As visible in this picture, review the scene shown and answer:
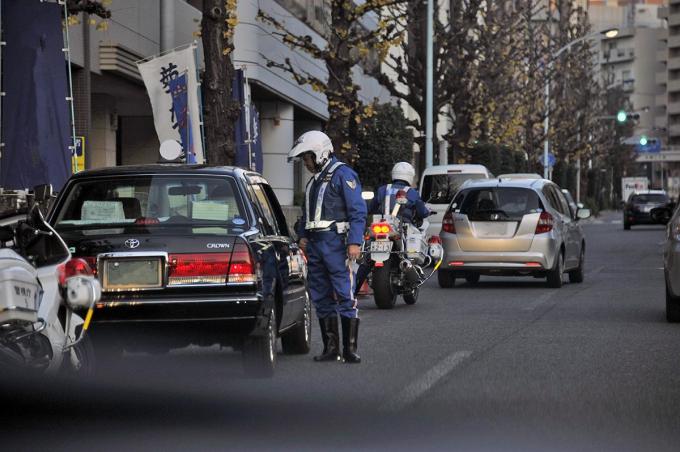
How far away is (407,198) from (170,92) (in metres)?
7.50

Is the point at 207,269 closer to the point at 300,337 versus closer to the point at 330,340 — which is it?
the point at 330,340

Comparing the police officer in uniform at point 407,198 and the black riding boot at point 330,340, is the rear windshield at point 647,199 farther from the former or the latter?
the black riding boot at point 330,340

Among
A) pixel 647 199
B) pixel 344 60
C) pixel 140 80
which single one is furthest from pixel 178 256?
pixel 647 199

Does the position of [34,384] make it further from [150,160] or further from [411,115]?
[411,115]

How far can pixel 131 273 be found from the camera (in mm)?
9719

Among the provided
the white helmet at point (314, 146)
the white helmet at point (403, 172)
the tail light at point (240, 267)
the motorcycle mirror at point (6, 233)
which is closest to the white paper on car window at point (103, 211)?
the tail light at point (240, 267)

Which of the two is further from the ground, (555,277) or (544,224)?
(544,224)

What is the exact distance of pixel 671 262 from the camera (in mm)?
14242

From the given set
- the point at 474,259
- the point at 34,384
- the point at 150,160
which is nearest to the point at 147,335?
the point at 34,384

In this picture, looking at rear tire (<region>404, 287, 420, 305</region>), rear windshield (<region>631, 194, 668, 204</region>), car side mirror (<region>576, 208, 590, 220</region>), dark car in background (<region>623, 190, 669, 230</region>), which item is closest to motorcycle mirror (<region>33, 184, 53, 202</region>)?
rear tire (<region>404, 287, 420, 305</region>)

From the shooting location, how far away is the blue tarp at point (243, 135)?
24656mm

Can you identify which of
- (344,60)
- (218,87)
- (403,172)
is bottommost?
(403,172)

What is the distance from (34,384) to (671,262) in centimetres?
789

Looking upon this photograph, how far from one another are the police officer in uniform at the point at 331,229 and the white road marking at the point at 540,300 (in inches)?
239
